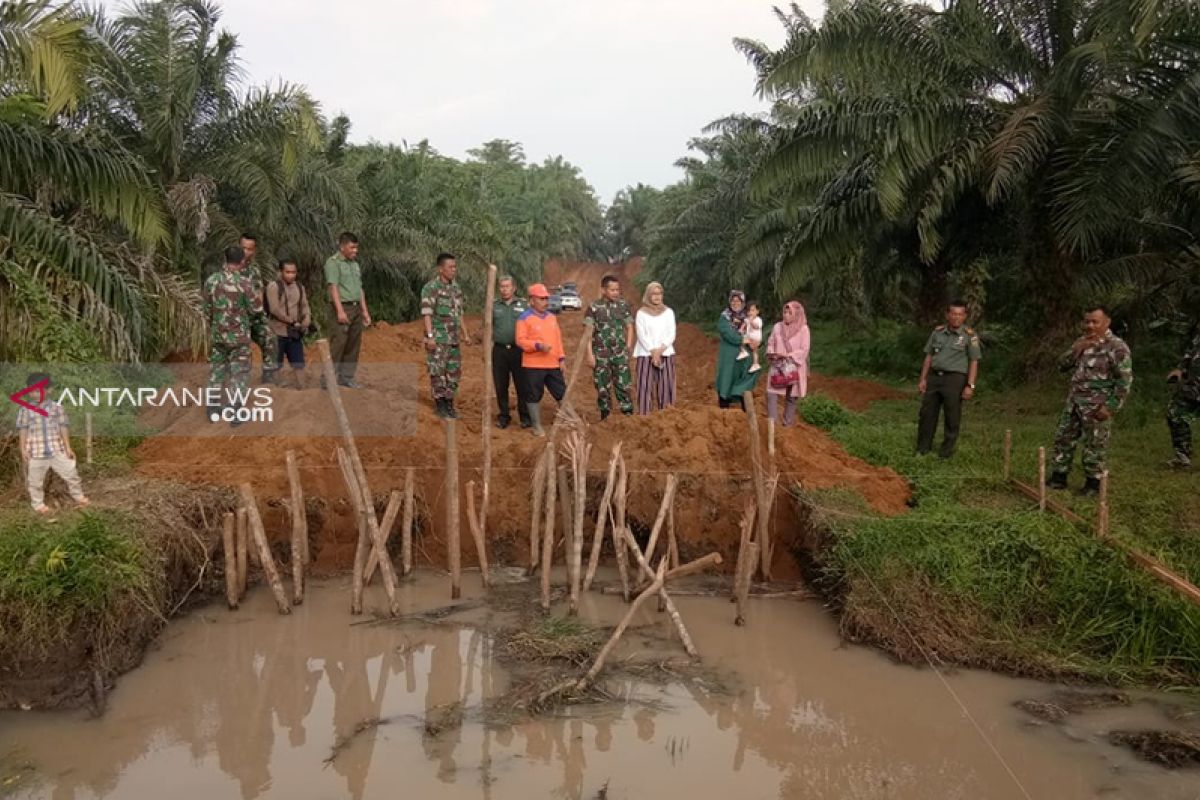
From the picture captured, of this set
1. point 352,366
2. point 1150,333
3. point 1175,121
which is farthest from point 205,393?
point 1150,333

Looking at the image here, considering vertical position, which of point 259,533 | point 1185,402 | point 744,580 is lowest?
point 744,580

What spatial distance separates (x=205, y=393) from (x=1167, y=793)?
768 cm

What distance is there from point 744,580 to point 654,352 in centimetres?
313

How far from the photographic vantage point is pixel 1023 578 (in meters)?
5.70

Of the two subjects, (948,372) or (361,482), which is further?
(948,372)

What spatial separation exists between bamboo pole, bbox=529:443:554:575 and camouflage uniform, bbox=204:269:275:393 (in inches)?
118

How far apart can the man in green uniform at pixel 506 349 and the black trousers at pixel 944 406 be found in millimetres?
3613

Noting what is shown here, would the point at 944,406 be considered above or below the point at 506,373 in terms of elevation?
below

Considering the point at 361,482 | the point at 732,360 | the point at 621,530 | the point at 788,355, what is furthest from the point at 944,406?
the point at 361,482

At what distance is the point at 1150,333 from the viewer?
507 inches

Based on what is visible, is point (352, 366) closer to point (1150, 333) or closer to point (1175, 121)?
point (1175, 121)

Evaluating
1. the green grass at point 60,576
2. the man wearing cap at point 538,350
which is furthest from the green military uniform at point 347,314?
the green grass at point 60,576

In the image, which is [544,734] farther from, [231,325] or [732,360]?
[732,360]

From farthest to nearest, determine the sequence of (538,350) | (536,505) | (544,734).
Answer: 1. (538,350)
2. (536,505)
3. (544,734)
